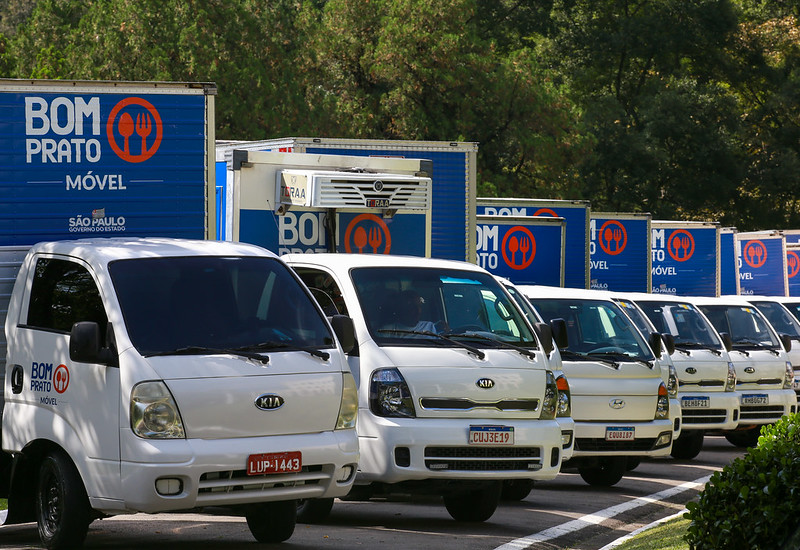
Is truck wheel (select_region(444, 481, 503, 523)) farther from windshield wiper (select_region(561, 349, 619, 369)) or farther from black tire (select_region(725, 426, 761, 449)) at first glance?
black tire (select_region(725, 426, 761, 449))

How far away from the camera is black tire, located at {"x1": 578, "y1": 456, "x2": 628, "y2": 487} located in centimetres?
1452

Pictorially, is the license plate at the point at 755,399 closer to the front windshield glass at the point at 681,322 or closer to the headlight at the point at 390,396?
the front windshield glass at the point at 681,322

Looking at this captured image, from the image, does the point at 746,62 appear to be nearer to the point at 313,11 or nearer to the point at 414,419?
the point at 313,11

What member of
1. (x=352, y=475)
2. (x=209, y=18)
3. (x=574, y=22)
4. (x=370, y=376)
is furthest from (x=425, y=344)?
(x=574, y=22)

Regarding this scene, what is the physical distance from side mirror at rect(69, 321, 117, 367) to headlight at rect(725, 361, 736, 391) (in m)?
→ 11.4

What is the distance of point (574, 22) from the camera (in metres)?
51.1

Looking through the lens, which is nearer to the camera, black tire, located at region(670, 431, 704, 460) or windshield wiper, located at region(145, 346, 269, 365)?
windshield wiper, located at region(145, 346, 269, 365)

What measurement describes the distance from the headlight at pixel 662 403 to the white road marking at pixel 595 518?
2.48 ft

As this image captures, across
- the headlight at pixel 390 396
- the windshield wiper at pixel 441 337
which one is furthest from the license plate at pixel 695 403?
the headlight at pixel 390 396

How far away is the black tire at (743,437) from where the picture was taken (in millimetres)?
20281

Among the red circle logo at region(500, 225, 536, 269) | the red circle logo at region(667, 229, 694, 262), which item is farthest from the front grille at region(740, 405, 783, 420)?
the red circle logo at region(667, 229, 694, 262)

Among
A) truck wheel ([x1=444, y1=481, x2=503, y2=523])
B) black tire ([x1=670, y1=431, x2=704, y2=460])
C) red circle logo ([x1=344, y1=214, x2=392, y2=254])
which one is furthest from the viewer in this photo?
black tire ([x1=670, y1=431, x2=704, y2=460])

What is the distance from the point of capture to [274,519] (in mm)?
9578

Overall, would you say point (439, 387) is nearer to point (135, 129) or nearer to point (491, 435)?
point (491, 435)
